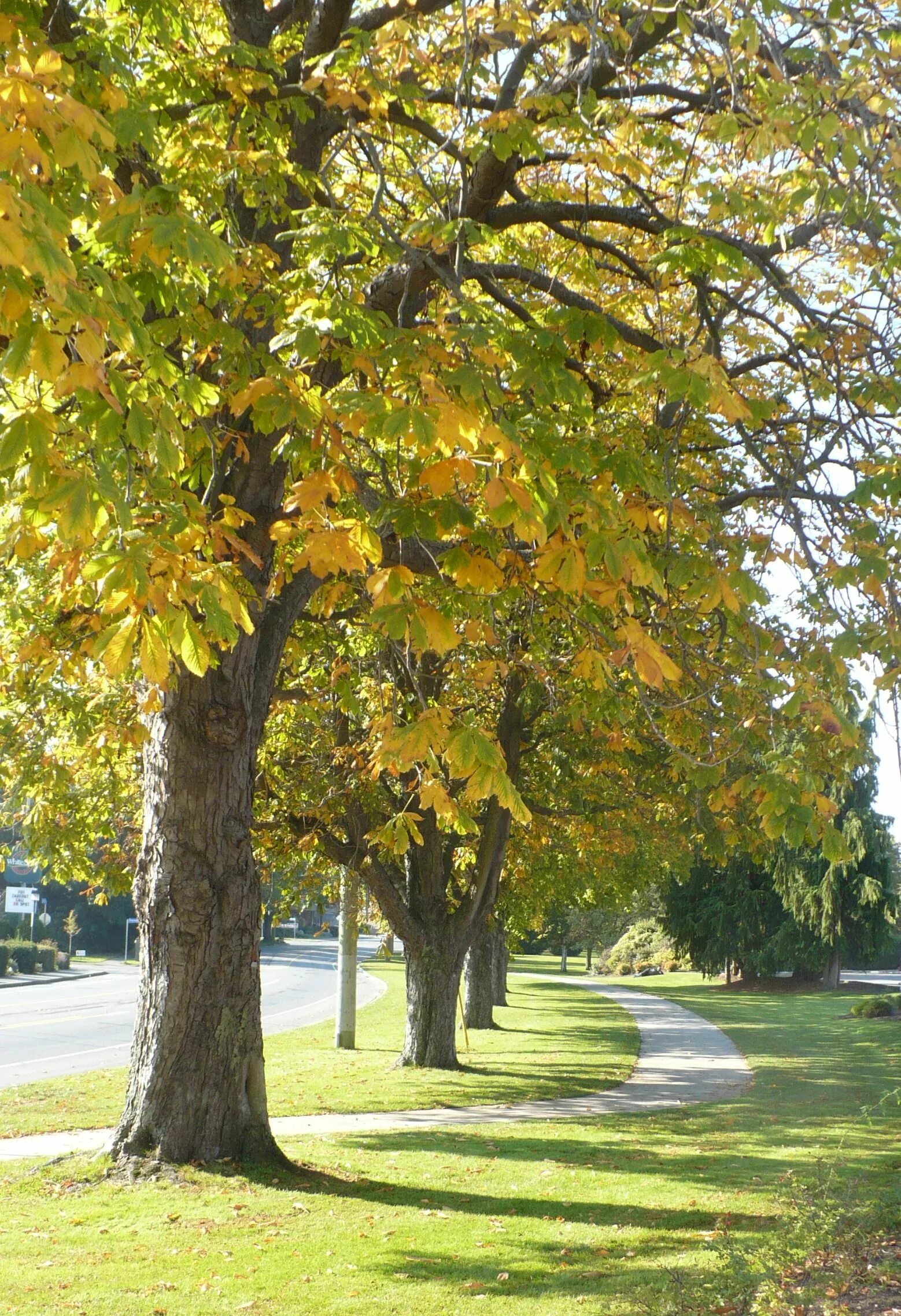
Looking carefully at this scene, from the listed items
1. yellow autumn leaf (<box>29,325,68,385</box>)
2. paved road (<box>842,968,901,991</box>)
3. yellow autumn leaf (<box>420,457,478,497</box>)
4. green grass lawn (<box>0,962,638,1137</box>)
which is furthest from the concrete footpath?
yellow autumn leaf (<box>29,325,68,385</box>)

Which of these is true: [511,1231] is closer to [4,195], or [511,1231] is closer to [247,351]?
[247,351]

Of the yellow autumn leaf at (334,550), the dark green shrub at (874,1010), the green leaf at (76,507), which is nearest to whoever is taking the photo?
the green leaf at (76,507)

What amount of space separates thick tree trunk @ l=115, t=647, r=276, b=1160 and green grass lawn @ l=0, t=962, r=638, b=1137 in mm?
3891

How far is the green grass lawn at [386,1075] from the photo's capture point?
1380 centimetres

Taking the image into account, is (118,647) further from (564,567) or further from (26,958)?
(26,958)

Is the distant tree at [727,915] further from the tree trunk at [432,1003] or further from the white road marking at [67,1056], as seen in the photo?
the tree trunk at [432,1003]

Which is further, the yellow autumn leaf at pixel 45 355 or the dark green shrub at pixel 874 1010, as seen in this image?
the dark green shrub at pixel 874 1010

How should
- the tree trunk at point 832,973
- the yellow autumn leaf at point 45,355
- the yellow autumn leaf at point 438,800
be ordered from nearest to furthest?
the yellow autumn leaf at point 45,355, the yellow autumn leaf at point 438,800, the tree trunk at point 832,973

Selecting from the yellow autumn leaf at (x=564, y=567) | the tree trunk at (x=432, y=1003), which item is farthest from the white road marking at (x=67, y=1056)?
the yellow autumn leaf at (x=564, y=567)

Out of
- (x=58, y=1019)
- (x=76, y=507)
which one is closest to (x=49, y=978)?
(x=58, y=1019)

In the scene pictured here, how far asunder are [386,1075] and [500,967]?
15.5m

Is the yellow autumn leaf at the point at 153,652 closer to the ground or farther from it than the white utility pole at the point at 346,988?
farther from it

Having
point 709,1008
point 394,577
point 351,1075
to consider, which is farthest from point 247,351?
point 709,1008

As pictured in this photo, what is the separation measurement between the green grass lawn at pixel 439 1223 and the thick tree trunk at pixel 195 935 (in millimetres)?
413
